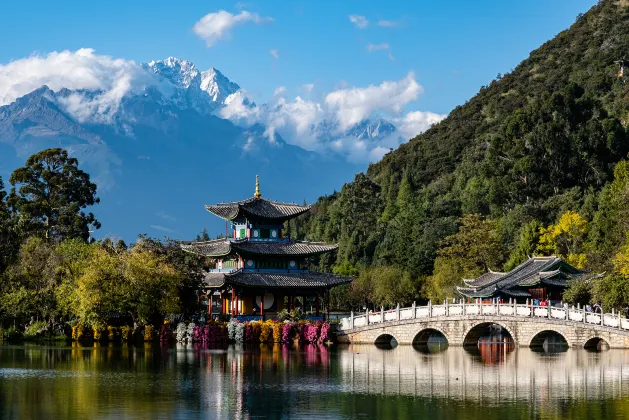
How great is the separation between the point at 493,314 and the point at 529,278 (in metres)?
13.9

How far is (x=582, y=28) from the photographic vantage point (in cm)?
13725

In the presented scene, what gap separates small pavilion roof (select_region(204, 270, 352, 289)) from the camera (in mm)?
63781

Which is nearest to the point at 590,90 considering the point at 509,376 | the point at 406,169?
the point at 406,169

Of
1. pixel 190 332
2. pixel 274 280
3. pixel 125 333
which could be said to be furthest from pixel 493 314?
pixel 125 333

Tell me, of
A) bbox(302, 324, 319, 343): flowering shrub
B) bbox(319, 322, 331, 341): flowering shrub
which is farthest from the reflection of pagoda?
bbox(319, 322, 331, 341): flowering shrub

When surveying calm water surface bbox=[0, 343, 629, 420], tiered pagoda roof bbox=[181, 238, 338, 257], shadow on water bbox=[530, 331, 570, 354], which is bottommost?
calm water surface bbox=[0, 343, 629, 420]

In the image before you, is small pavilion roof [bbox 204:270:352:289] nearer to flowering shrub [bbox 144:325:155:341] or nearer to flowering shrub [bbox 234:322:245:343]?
flowering shrub [bbox 234:322:245:343]

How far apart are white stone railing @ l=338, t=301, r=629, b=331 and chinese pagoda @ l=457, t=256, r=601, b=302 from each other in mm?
10817

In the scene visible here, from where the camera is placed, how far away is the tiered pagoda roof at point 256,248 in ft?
217

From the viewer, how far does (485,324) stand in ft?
178

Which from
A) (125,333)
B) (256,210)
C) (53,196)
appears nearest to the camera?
(125,333)

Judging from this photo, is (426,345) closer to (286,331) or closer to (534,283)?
(286,331)

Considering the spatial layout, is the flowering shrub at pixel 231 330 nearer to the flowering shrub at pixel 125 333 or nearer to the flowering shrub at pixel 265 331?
the flowering shrub at pixel 265 331

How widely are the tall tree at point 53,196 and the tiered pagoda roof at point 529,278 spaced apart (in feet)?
122
